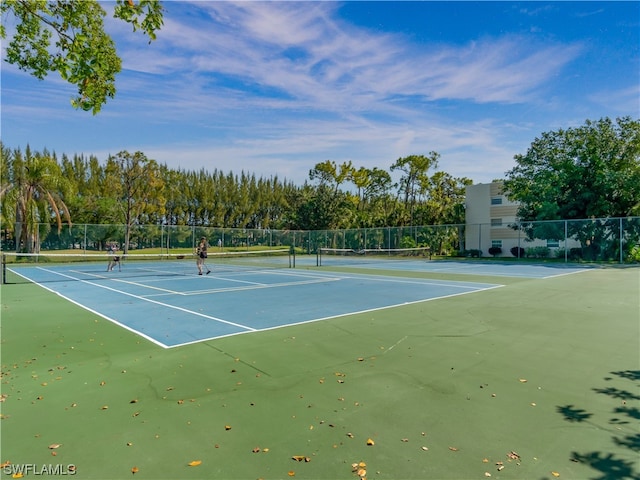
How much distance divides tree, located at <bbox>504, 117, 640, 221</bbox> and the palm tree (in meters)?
33.8

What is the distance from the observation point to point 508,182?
3391cm

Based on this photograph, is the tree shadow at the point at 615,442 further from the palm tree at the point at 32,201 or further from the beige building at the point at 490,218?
the beige building at the point at 490,218

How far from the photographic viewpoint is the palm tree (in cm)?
2572

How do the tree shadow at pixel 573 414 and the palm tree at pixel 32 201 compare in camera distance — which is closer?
the tree shadow at pixel 573 414

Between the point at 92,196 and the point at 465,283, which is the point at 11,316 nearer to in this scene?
the point at 465,283

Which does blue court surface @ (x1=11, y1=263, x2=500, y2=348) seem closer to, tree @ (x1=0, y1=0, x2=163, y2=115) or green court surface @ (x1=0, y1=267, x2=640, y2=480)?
green court surface @ (x1=0, y1=267, x2=640, y2=480)

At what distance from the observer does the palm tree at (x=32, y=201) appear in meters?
25.7

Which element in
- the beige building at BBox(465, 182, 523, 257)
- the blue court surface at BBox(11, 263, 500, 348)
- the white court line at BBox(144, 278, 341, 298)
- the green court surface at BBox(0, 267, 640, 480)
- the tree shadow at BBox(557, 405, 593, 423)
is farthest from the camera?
the beige building at BBox(465, 182, 523, 257)

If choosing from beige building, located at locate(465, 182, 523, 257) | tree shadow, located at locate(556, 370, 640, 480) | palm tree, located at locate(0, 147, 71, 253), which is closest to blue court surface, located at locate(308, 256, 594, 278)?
beige building, located at locate(465, 182, 523, 257)

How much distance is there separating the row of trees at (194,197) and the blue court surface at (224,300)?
581 inches

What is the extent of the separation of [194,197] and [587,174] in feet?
158

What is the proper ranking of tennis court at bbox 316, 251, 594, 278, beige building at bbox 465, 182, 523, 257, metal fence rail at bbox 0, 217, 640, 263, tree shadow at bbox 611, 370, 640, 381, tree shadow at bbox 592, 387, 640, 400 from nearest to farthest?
1. tree shadow at bbox 592, 387, 640, 400
2. tree shadow at bbox 611, 370, 640, 381
3. tennis court at bbox 316, 251, 594, 278
4. metal fence rail at bbox 0, 217, 640, 263
5. beige building at bbox 465, 182, 523, 257

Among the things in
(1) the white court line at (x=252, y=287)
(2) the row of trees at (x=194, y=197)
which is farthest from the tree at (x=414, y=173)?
(1) the white court line at (x=252, y=287)

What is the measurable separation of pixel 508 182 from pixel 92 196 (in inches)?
1653
